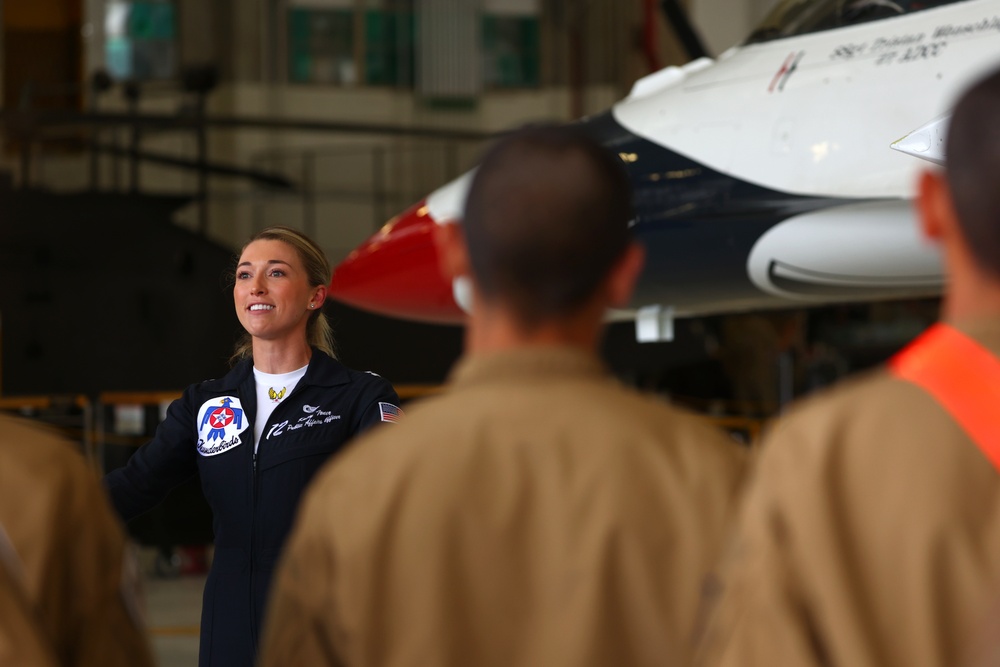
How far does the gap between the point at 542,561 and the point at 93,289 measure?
8.74 meters

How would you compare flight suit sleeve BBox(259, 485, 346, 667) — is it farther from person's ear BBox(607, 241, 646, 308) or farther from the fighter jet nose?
the fighter jet nose

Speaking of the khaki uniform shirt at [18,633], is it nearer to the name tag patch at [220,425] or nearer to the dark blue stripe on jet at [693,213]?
the name tag patch at [220,425]

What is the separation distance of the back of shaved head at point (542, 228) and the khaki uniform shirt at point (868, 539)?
0.93 ft

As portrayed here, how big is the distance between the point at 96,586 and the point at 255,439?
1.21 m

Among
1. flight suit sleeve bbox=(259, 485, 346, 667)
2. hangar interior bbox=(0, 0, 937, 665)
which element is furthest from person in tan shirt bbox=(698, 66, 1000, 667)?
hangar interior bbox=(0, 0, 937, 665)

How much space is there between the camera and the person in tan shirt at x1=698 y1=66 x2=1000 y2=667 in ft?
3.80

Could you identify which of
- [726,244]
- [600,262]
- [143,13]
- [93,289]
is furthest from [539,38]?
[600,262]

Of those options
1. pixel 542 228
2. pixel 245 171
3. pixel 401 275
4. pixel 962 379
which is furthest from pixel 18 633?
pixel 245 171

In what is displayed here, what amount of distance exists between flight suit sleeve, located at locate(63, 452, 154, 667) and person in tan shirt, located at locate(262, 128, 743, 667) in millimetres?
280

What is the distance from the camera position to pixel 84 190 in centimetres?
1012

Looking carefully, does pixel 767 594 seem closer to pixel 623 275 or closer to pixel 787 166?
pixel 623 275

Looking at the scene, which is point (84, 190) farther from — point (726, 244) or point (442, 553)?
point (442, 553)

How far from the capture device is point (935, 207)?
1.33 metres

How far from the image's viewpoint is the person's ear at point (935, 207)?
131 cm
